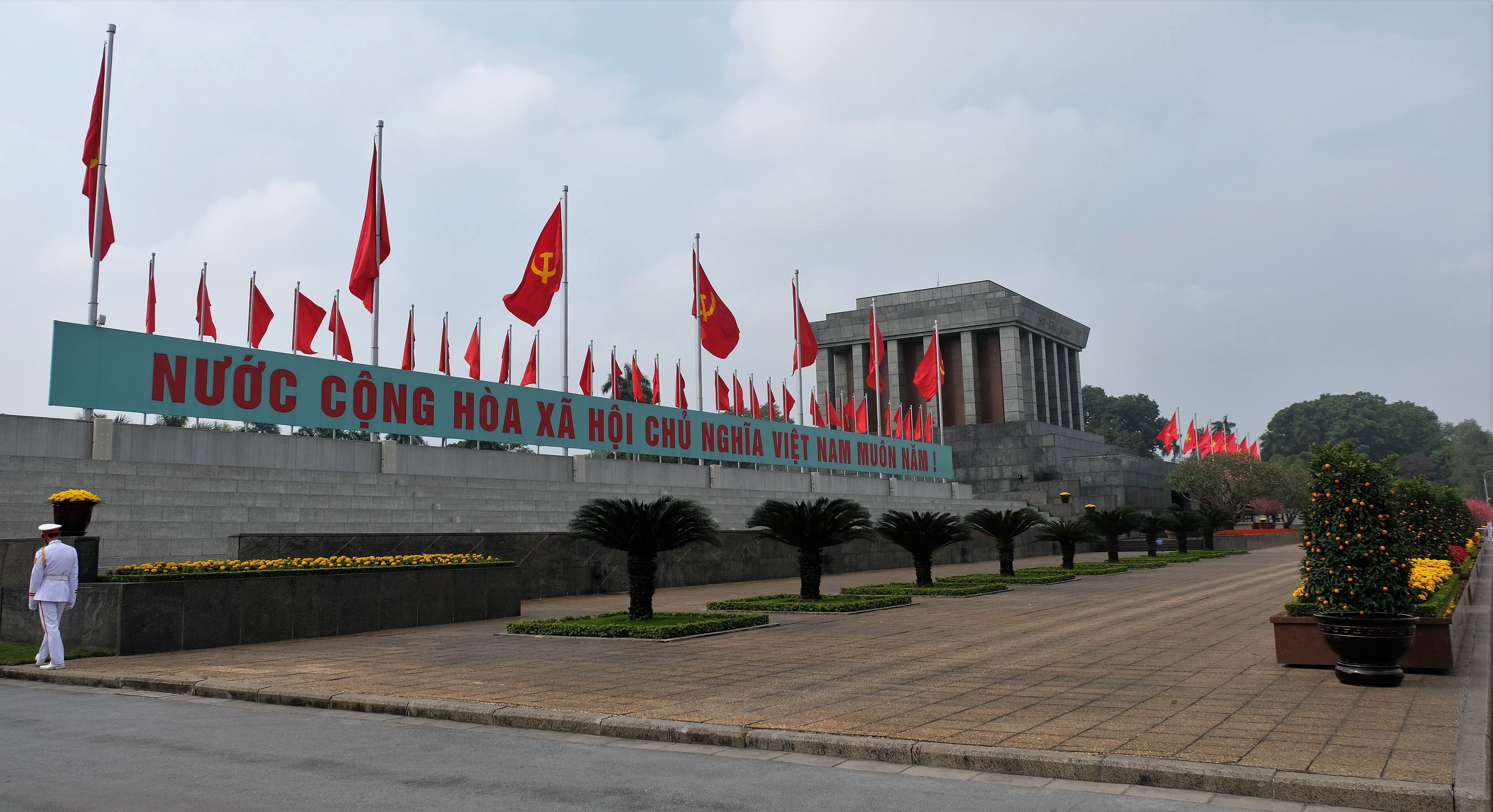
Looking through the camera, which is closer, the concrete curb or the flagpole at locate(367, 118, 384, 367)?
the concrete curb

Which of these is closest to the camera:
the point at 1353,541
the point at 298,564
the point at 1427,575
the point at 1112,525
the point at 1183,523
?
the point at 1353,541

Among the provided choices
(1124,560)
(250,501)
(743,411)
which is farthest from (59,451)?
(743,411)

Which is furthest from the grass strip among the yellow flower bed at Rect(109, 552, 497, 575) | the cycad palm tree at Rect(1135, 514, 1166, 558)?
the cycad palm tree at Rect(1135, 514, 1166, 558)

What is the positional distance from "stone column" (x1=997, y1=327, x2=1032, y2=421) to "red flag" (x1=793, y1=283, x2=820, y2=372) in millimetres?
37485

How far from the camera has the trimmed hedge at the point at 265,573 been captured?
14031 mm

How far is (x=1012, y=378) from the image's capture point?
246 feet

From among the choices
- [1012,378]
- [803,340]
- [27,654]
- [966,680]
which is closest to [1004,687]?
[966,680]

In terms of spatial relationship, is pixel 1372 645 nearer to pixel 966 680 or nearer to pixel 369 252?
pixel 966 680

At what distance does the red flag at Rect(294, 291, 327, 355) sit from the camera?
32406 mm

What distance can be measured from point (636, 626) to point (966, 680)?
20.5 feet

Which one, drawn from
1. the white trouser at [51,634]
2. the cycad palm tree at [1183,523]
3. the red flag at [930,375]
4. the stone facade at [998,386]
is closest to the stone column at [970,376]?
the stone facade at [998,386]

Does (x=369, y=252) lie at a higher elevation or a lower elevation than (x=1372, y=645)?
higher

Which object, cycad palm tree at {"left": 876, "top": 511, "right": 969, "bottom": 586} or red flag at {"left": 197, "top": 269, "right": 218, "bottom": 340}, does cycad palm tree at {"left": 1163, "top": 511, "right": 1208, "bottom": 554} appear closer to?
cycad palm tree at {"left": 876, "top": 511, "right": 969, "bottom": 586}

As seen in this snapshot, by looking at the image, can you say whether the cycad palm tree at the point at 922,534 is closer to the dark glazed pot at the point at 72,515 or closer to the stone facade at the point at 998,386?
the dark glazed pot at the point at 72,515
